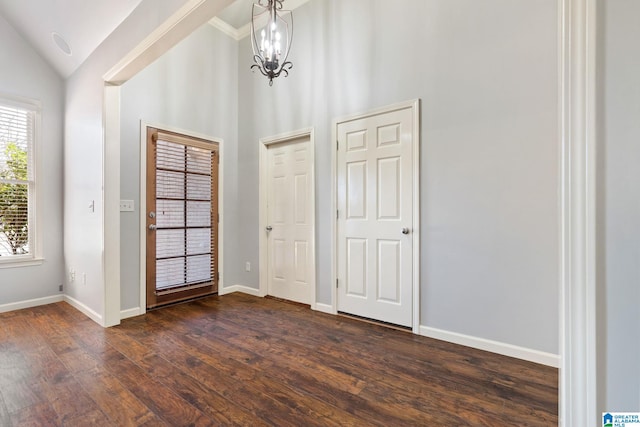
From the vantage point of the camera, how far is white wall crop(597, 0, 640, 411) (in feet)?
2.30

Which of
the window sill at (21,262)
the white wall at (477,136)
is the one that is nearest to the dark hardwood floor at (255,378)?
the white wall at (477,136)

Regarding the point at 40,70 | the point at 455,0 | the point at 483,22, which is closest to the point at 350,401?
the point at 483,22

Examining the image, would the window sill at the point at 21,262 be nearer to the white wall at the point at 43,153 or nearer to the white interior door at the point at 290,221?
the white wall at the point at 43,153

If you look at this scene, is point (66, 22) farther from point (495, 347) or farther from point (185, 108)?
point (495, 347)

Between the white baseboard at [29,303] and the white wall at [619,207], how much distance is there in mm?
4795

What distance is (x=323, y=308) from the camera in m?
3.18

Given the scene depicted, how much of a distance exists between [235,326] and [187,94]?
281 centimetres

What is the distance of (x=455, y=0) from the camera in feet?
7.74

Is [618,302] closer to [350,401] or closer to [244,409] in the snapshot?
[350,401]

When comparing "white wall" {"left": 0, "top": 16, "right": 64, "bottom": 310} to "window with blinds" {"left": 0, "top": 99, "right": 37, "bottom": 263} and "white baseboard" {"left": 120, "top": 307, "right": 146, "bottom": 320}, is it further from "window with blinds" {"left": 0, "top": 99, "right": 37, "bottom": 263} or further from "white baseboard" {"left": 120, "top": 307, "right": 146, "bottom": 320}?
"white baseboard" {"left": 120, "top": 307, "right": 146, "bottom": 320}

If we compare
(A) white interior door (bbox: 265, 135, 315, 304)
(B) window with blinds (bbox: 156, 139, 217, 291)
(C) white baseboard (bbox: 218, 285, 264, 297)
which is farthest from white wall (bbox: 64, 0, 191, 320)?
(A) white interior door (bbox: 265, 135, 315, 304)

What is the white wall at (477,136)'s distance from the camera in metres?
2.04

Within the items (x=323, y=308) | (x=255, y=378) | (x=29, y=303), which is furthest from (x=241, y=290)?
(x=29, y=303)

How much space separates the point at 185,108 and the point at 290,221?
190 centimetres
